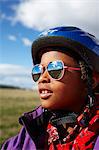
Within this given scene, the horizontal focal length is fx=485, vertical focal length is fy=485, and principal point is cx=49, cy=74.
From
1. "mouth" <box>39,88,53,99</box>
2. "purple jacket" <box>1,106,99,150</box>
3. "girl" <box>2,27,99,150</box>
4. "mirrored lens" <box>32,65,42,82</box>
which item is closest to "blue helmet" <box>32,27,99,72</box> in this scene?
"girl" <box>2,27,99,150</box>

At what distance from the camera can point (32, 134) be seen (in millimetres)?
4691

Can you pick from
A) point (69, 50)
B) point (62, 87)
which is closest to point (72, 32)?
point (69, 50)

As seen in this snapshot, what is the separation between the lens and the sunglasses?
15.4 ft

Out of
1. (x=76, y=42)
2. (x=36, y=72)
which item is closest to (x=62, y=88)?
(x=36, y=72)

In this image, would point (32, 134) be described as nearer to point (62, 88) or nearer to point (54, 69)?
point (62, 88)

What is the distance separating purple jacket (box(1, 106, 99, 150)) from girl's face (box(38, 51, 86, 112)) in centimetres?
27

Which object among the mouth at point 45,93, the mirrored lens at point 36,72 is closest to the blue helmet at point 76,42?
the mirrored lens at point 36,72

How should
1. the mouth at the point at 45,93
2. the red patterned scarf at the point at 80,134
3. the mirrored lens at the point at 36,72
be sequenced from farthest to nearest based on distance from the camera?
the mirrored lens at the point at 36,72
the mouth at the point at 45,93
the red patterned scarf at the point at 80,134

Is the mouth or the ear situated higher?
the ear

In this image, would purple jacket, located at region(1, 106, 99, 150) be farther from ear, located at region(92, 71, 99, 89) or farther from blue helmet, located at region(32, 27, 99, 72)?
blue helmet, located at region(32, 27, 99, 72)

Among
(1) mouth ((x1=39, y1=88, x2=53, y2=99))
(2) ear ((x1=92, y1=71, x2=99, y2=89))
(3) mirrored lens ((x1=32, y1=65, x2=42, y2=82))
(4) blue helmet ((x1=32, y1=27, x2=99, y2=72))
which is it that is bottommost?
(1) mouth ((x1=39, y1=88, x2=53, y2=99))

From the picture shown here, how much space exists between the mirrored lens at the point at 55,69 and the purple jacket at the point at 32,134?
457mm

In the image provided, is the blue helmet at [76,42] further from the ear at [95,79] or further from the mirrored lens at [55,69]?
the mirrored lens at [55,69]

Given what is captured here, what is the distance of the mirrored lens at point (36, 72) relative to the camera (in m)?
4.79
